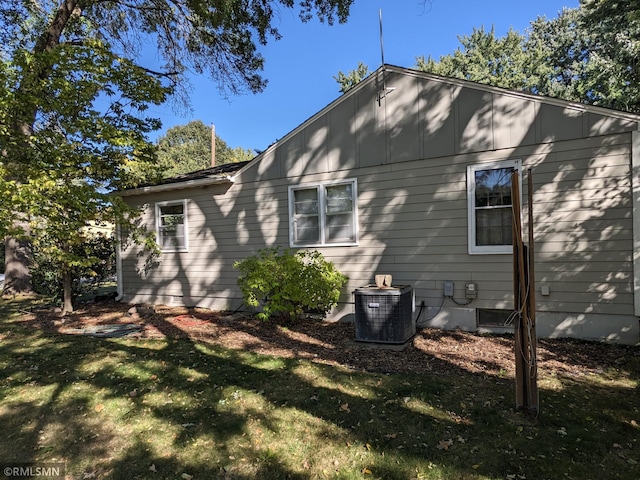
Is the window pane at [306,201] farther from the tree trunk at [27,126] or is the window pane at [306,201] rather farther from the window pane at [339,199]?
the tree trunk at [27,126]

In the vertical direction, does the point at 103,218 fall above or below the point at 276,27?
below

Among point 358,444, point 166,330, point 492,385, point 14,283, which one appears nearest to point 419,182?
point 492,385

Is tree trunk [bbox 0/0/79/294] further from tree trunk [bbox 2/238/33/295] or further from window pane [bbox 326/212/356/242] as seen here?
window pane [bbox 326/212/356/242]

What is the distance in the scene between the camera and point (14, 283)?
36.7ft

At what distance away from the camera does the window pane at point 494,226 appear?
5945 mm

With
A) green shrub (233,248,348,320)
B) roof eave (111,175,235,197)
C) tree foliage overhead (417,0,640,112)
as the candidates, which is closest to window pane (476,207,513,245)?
green shrub (233,248,348,320)

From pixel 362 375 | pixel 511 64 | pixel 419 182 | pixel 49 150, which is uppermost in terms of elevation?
pixel 511 64

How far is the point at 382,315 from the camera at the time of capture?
217 inches

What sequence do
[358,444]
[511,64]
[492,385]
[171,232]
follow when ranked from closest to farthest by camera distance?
[358,444]
[492,385]
[171,232]
[511,64]

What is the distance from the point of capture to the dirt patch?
15.2 ft

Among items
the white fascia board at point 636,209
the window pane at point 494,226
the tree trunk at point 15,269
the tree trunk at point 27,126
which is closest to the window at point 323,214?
the window pane at point 494,226

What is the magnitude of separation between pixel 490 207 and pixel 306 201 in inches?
141

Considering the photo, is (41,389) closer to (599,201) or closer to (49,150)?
(49,150)

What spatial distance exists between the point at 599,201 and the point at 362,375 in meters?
4.30
